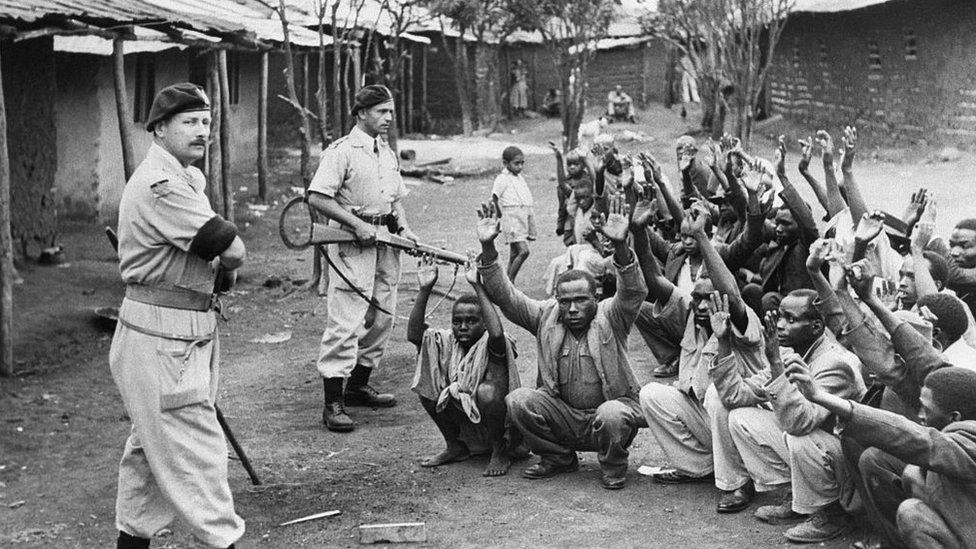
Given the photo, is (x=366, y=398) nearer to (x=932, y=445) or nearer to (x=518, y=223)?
(x=518, y=223)

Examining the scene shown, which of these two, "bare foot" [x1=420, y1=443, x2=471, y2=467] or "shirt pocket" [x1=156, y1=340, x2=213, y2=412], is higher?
"shirt pocket" [x1=156, y1=340, x2=213, y2=412]

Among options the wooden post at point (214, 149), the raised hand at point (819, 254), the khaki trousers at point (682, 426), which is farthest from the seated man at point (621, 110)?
the raised hand at point (819, 254)

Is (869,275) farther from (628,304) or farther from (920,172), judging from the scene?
(920,172)

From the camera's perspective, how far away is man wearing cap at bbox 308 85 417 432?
24.2 ft

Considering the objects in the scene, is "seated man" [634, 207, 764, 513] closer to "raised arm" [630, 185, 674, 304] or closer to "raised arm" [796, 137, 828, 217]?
"raised arm" [630, 185, 674, 304]

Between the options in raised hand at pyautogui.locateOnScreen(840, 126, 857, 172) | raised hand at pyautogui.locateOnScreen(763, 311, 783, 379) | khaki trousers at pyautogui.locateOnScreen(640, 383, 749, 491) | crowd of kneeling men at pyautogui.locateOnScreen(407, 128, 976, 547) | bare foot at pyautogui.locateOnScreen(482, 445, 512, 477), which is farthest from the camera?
raised hand at pyautogui.locateOnScreen(840, 126, 857, 172)

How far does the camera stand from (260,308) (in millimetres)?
11266

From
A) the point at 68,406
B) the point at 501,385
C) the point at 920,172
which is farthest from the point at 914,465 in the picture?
the point at 920,172

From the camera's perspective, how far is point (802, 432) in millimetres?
5066

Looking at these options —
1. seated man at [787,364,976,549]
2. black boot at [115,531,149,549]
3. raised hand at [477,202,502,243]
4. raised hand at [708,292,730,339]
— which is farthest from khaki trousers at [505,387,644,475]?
black boot at [115,531,149,549]

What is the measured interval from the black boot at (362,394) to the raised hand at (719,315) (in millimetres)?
2784

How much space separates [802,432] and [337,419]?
3140mm

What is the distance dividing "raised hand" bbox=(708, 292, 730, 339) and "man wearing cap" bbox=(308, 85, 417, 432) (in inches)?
97.3

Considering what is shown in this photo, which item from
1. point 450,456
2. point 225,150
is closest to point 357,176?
point 450,456
